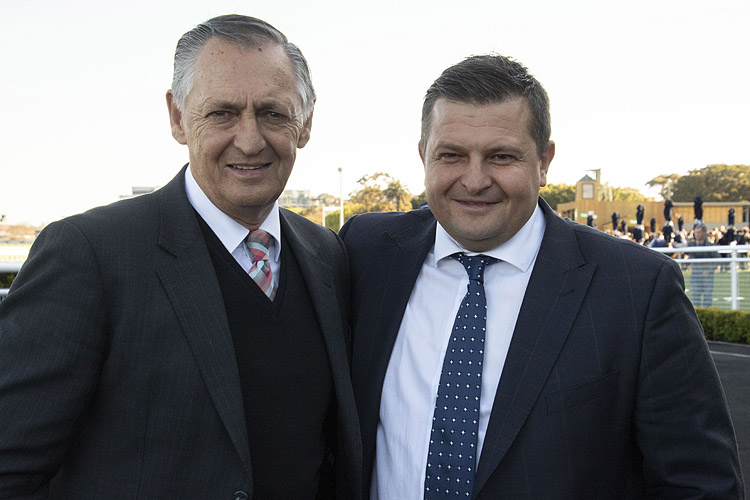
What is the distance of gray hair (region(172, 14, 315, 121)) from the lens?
215 centimetres

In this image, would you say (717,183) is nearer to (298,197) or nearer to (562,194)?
(562,194)

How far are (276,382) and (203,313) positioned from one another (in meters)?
0.35

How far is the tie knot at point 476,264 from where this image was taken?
2.43m

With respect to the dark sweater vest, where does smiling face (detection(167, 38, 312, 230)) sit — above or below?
above

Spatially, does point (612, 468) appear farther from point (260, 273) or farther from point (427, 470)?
point (260, 273)

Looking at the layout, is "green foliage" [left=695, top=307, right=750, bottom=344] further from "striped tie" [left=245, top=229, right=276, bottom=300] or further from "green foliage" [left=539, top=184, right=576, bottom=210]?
"green foliage" [left=539, top=184, right=576, bottom=210]

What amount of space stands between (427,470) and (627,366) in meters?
0.76

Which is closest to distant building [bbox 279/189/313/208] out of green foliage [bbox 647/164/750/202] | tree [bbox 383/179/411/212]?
green foliage [bbox 647/164/750/202]

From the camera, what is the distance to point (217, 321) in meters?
2.00

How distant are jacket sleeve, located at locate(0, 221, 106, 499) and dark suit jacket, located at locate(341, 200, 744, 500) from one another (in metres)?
1.26

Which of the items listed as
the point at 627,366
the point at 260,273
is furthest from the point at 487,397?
the point at 260,273

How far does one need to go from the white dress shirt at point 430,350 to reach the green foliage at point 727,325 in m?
10.3

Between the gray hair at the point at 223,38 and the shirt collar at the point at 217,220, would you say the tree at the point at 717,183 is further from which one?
the shirt collar at the point at 217,220

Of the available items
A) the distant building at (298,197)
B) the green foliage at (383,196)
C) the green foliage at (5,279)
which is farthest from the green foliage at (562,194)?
the green foliage at (5,279)
